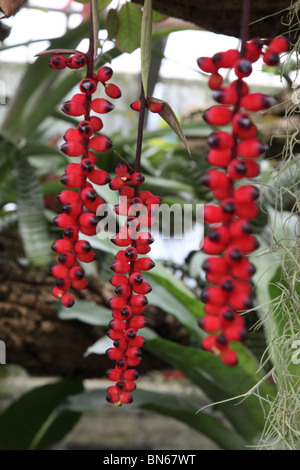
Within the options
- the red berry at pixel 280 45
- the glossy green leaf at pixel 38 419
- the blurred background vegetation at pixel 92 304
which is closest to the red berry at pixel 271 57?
the red berry at pixel 280 45

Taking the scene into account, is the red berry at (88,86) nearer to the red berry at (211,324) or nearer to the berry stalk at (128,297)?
the berry stalk at (128,297)

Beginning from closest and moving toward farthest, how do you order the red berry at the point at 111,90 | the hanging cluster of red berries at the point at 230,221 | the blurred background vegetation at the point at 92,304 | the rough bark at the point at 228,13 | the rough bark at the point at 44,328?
the hanging cluster of red berries at the point at 230,221 → the red berry at the point at 111,90 → the rough bark at the point at 228,13 → the blurred background vegetation at the point at 92,304 → the rough bark at the point at 44,328

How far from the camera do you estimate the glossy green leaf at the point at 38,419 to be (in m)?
1.28

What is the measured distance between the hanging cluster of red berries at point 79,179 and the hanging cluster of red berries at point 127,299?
0.06ft

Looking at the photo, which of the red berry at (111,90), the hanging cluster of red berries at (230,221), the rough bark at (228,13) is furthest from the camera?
the rough bark at (228,13)

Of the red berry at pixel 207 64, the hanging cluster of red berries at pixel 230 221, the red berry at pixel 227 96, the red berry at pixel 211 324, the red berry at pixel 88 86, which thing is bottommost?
the red berry at pixel 211 324

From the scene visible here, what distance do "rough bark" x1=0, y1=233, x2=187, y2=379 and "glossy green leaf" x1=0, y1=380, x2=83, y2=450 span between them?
2.4 inches

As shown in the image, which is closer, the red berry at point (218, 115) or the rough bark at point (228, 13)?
the red berry at point (218, 115)

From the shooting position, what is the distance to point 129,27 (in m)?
0.53

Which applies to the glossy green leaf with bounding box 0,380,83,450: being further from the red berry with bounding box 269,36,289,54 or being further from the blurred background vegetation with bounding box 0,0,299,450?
the red berry with bounding box 269,36,289,54

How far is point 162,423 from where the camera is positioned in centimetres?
215

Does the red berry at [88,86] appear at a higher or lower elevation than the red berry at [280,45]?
higher

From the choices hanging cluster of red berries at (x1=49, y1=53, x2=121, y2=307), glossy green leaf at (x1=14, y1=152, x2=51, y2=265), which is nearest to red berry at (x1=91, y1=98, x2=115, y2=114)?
hanging cluster of red berries at (x1=49, y1=53, x2=121, y2=307)

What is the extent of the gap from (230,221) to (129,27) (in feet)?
1.17
